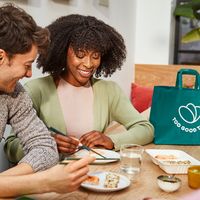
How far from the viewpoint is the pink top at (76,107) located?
1.81m

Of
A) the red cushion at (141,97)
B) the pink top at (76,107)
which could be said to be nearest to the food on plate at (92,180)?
the pink top at (76,107)

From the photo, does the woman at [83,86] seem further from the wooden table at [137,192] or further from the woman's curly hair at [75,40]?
the wooden table at [137,192]

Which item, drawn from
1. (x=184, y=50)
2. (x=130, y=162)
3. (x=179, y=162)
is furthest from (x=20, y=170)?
(x=184, y=50)

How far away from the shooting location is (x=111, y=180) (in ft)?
3.82

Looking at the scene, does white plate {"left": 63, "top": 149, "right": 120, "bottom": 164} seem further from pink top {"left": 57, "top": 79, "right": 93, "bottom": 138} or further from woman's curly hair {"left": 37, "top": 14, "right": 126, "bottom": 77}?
woman's curly hair {"left": 37, "top": 14, "right": 126, "bottom": 77}

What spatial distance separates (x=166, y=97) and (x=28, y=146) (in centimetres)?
74

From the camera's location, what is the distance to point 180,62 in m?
3.62

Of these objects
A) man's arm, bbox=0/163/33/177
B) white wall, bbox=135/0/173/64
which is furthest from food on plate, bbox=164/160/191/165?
white wall, bbox=135/0/173/64

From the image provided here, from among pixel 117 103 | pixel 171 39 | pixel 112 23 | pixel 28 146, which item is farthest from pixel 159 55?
pixel 28 146

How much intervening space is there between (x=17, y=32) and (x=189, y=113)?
922 millimetres

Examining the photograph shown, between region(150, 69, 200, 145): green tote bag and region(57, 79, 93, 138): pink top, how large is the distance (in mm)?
327

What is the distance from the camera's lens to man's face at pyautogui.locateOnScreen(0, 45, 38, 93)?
122 centimetres

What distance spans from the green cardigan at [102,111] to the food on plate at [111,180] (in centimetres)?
40

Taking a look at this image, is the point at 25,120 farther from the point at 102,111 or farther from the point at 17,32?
the point at 102,111
